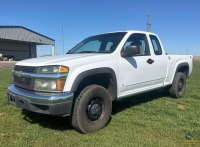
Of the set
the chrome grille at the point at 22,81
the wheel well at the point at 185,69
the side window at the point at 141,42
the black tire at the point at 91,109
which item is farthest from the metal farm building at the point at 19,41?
the black tire at the point at 91,109

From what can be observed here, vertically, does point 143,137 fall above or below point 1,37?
below

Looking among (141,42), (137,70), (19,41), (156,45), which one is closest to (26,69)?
(137,70)

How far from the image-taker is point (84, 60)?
14.6ft

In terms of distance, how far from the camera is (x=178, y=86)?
24.8 feet

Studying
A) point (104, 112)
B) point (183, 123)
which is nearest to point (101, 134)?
point (104, 112)

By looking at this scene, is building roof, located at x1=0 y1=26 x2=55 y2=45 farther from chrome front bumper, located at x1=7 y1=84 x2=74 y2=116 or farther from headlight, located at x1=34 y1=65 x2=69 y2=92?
headlight, located at x1=34 y1=65 x2=69 y2=92

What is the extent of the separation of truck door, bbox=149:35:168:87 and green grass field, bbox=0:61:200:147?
724mm

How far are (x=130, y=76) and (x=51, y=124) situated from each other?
1.89 m

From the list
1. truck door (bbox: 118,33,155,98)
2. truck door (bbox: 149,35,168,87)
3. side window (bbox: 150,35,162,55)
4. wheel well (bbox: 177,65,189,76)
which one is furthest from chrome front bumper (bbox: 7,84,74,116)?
wheel well (bbox: 177,65,189,76)

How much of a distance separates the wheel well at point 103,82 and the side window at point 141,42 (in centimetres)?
115

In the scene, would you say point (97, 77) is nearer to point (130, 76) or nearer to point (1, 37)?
point (130, 76)

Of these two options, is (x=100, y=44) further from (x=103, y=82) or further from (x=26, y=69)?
(x=26, y=69)

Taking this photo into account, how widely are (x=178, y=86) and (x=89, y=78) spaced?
388 cm

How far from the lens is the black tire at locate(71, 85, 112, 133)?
4293 mm
